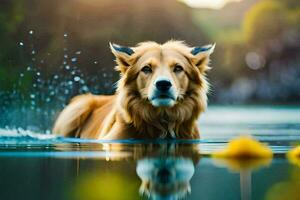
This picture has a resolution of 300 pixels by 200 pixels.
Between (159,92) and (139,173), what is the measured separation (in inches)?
79.5

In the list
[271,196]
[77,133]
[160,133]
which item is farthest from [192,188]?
[77,133]

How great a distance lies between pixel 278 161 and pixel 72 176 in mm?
1201

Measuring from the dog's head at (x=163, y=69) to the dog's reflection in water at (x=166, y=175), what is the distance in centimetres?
111

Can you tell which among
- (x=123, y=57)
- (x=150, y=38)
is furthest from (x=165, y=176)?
(x=150, y=38)

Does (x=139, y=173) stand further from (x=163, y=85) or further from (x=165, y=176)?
(x=163, y=85)

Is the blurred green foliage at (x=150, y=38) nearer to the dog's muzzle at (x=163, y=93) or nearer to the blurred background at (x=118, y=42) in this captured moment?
the blurred background at (x=118, y=42)

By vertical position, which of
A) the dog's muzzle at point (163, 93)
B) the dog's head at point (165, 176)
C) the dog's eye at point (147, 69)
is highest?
the dog's eye at point (147, 69)

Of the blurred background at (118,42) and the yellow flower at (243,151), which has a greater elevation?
the blurred background at (118,42)

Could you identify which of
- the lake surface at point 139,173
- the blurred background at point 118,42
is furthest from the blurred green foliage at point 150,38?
the lake surface at point 139,173

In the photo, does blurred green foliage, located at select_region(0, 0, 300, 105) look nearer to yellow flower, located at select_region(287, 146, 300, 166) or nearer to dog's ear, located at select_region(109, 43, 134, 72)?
dog's ear, located at select_region(109, 43, 134, 72)

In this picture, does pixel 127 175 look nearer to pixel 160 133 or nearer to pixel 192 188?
pixel 192 188

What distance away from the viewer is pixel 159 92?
5727mm

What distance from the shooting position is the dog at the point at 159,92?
584 cm

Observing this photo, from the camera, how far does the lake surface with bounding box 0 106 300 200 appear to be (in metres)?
3.15
